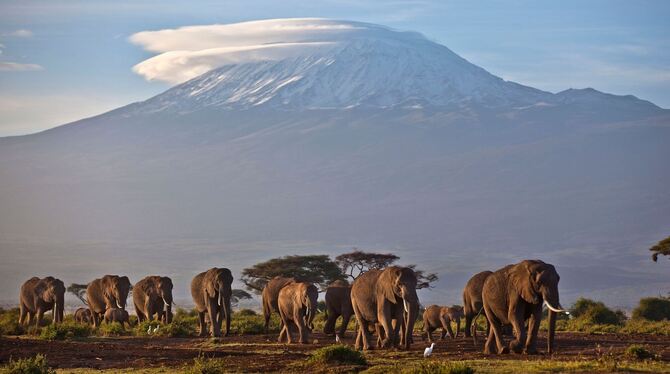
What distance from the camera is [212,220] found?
176 meters

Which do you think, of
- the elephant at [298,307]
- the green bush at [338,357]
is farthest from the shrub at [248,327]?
the green bush at [338,357]

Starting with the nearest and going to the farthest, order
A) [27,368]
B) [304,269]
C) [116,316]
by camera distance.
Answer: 1. [27,368]
2. [116,316]
3. [304,269]

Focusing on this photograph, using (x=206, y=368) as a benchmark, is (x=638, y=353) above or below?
below

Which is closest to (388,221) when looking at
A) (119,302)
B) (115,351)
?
(119,302)

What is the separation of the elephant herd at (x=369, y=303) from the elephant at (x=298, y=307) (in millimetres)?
24

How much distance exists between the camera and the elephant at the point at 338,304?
31.7 meters

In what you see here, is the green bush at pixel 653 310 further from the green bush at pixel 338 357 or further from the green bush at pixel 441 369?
the green bush at pixel 441 369

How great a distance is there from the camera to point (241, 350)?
27.8 metres

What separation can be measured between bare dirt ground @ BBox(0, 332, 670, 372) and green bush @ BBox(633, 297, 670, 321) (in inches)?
558

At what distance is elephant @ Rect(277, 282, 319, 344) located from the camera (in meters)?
30.2

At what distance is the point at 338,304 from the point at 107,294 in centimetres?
1293

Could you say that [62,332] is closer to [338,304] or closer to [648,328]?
[338,304]

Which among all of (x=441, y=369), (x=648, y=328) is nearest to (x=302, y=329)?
(x=648, y=328)

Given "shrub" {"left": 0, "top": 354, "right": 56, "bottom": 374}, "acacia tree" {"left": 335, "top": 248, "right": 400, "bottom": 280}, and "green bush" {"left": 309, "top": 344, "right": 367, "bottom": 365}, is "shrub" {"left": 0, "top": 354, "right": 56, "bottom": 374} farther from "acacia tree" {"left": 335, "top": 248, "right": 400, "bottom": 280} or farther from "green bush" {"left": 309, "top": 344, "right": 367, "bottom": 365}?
"acacia tree" {"left": 335, "top": 248, "right": 400, "bottom": 280}
